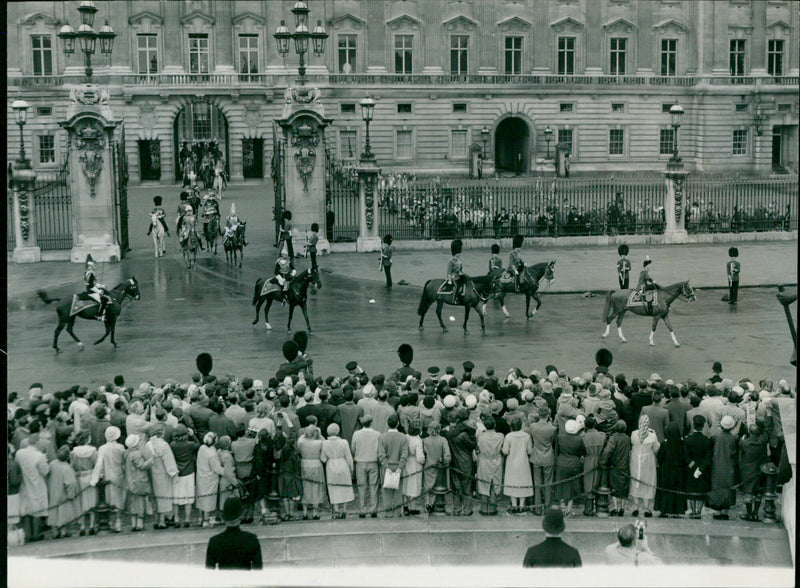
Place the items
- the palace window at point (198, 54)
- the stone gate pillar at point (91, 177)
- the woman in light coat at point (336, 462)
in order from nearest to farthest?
the woman in light coat at point (336, 462), the stone gate pillar at point (91, 177), the palace window at point (198, 54)

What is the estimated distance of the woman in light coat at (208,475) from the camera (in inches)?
513

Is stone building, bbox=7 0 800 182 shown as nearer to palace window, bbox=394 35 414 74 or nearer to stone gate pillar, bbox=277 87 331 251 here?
palace window, bbox=394 35 414 74

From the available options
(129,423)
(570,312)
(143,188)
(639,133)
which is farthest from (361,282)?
(639,133)

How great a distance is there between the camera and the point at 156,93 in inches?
2243

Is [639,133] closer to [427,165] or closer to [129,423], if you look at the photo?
[427,165]

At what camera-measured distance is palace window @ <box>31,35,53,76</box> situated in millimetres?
57094

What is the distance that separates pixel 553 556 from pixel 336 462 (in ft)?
11.8

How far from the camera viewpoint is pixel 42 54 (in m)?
57.2

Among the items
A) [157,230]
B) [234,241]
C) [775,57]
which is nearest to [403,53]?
[775,57]

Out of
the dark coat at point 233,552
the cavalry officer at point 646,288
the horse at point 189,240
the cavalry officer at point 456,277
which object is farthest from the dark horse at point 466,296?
the dark coat at point 233,552

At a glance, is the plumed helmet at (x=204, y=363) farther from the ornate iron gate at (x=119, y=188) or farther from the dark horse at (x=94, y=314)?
the ornate iron gate at (x=119, y=188)

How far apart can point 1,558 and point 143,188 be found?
4561cm

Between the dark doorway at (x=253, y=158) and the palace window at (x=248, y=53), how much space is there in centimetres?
370

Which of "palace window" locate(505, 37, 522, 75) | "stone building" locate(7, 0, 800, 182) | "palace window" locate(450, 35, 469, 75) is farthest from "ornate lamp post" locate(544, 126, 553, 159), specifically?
"palace window" locate(450, 35, 469, 75)
